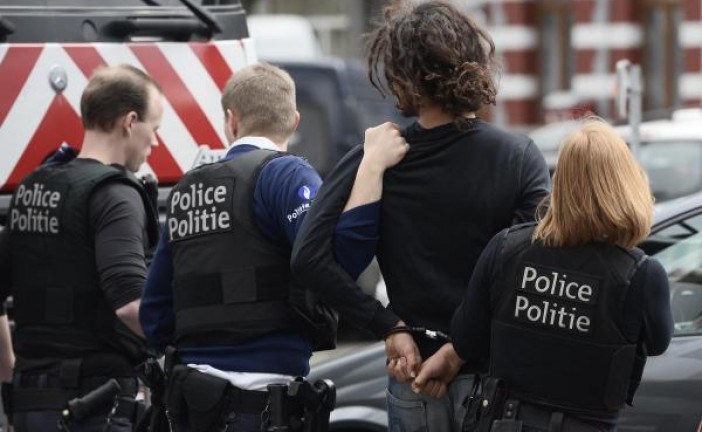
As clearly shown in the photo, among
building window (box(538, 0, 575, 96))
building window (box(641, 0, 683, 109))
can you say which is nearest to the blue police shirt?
building window (box(641, 0, 683, 109))

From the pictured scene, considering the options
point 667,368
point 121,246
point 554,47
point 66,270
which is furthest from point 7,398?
point 554,47

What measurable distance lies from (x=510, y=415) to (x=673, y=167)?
24.1ft

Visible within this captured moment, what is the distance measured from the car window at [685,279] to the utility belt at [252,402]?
1293 millimetres

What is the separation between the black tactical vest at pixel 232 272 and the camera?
4406 mm

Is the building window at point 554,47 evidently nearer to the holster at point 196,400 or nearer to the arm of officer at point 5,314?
the arm of officer at point 5,314

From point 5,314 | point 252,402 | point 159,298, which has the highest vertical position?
point 159,298

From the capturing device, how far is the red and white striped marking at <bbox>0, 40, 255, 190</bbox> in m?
5.52

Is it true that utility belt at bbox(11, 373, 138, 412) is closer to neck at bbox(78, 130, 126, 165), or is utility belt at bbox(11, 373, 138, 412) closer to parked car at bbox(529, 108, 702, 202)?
neck at bbox(78, 130, 126, 165)

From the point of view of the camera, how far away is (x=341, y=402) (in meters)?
5.79

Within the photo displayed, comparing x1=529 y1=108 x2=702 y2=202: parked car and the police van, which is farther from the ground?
the police van

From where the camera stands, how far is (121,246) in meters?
4.81

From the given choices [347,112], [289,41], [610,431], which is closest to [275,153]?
[610,431]

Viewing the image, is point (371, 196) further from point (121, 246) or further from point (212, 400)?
point (121, 246)

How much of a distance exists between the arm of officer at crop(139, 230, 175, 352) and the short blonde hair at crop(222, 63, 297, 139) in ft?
1.28
